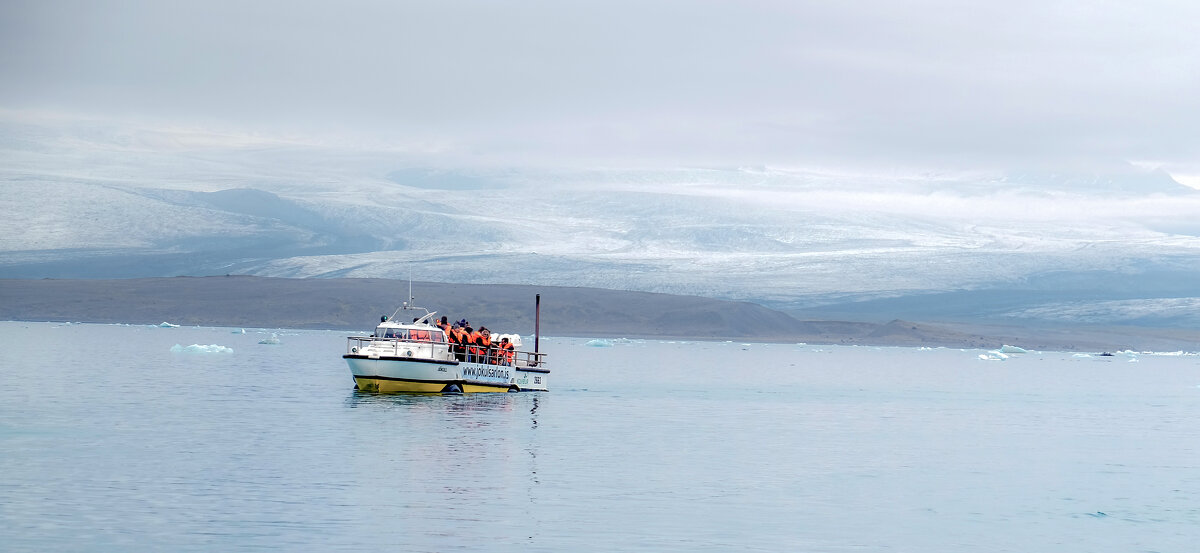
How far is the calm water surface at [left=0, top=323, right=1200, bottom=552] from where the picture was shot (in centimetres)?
1894

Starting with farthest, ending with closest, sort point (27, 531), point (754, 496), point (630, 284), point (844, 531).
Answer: point (630, 284) < point (754, 496) < point (844, 531) < point (27, 531)

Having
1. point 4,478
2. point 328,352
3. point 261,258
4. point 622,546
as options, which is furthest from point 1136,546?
point 261,258

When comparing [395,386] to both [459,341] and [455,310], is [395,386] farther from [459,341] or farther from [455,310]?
[455,310]

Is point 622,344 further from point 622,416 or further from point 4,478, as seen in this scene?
point 4,478

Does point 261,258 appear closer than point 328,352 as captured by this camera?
No

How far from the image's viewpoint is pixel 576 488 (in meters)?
23.4

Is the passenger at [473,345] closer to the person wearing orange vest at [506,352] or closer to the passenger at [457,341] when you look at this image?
the passenger at [457,341]

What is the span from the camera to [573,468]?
26172 mm

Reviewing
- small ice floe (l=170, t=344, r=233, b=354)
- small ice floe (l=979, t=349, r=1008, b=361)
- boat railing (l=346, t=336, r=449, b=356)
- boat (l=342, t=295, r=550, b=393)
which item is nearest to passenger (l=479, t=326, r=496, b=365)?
boat (l=342, t=295, r=550, b=393)

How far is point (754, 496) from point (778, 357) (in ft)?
228

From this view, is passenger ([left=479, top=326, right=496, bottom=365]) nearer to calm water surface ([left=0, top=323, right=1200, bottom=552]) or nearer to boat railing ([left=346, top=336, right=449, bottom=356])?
calm water surface ([left=0, top=323, right=1200, bottom=552])

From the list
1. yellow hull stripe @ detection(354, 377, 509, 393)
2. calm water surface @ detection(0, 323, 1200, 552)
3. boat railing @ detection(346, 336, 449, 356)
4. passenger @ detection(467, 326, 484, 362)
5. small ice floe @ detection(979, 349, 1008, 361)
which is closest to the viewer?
calm water surface @ detection(0, 323, 1200, 552)

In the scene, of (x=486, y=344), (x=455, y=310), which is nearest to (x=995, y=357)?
(x=455, y=310)

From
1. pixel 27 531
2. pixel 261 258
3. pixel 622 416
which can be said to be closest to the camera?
pixel 27 531
